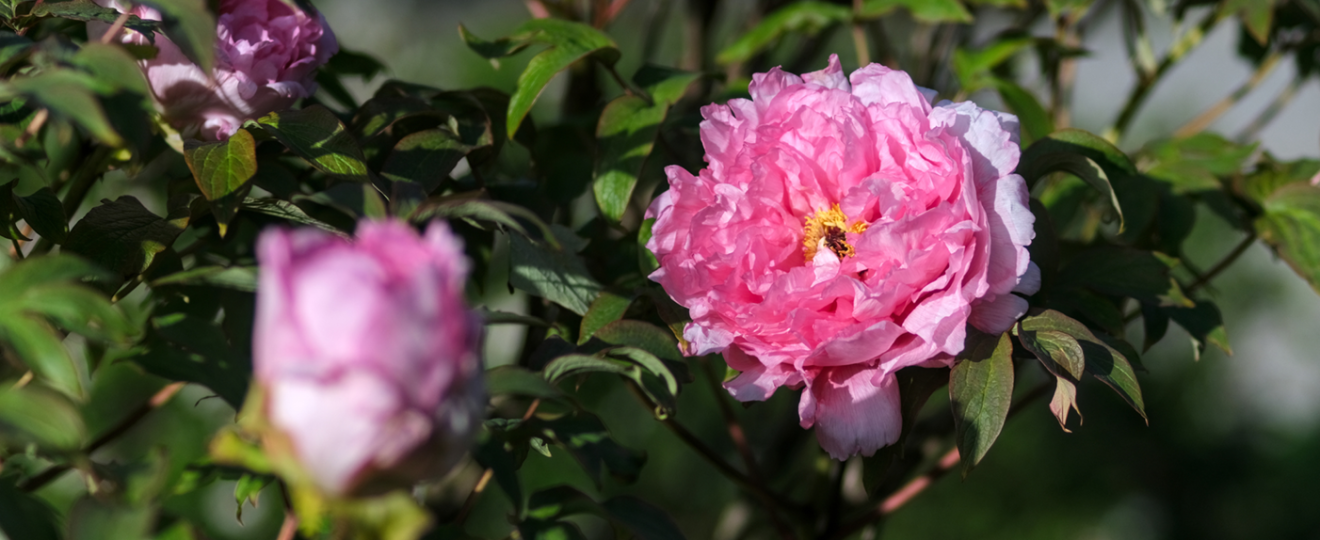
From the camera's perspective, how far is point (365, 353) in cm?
21

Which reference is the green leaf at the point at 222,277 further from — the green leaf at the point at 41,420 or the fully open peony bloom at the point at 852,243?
the fully open peony bloom at the point at 852,243

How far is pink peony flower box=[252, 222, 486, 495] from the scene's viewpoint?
0.21 metres

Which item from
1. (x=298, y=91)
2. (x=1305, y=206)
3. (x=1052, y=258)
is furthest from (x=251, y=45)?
(x=1305, y=206)

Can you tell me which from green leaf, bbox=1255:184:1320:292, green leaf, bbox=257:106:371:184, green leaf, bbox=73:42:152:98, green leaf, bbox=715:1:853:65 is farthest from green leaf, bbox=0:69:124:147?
green leaf, bbox=1255:184:1320:292

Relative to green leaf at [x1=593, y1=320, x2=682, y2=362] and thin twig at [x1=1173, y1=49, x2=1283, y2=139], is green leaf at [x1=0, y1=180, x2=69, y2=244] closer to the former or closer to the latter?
green leaf at [x1=593, y1=320, x2=682, y2=362]

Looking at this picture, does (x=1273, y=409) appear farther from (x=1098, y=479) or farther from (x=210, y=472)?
(x=210, y=472)

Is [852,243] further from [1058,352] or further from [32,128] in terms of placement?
[32,128]

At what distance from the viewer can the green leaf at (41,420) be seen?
0.26 meters

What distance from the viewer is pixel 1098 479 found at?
5.39ft

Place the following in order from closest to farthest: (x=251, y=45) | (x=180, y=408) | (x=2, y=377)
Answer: (x=251, y=45)
(x=2, y=377)
(x=180, y=408)

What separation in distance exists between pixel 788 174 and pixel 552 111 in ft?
4.11

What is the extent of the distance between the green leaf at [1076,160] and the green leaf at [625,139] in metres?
0.19

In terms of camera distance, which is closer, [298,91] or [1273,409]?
[298,91]

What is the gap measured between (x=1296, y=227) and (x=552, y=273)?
0.49 metres
